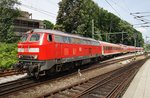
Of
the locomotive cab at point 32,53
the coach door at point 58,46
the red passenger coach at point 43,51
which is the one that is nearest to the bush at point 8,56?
the red passenger coach at point 43,51

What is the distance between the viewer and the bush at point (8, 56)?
18311 millimetres

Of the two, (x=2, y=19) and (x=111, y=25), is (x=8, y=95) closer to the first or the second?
(x=2, y=19)

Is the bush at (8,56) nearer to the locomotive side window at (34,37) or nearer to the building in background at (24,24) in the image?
the locomotive side window at (34,37)

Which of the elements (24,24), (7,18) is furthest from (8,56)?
(24,24)

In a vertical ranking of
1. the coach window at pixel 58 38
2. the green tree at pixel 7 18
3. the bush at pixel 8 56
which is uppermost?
the green tree at pixel 7 18

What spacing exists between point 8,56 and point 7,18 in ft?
71.8

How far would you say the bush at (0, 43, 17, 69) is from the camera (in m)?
18.3

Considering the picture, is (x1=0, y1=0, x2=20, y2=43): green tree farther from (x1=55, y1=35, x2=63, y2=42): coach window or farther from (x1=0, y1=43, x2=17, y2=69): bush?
(x1=55, y1=35, x2=63, y2=42): coach window

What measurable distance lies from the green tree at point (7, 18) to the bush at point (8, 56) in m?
14.1

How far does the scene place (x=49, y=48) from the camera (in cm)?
A: 1450

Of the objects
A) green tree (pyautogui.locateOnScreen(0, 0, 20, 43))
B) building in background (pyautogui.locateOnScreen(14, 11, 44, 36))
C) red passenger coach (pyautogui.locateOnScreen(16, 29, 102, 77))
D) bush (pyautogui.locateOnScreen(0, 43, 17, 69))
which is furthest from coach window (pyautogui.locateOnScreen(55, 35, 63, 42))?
building in background (pyautogui.locateOnScreen(14, 11, 44, 36))

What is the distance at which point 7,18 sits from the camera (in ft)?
135

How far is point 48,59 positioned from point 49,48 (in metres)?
0.76

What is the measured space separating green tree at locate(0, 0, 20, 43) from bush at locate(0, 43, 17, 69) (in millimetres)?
14126
